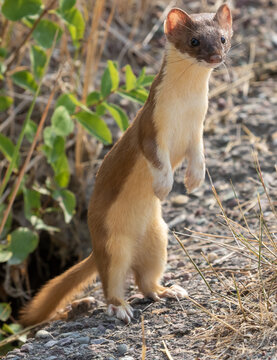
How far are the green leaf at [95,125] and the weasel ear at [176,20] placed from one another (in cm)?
88

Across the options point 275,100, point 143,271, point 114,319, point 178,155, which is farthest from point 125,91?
point 275,100

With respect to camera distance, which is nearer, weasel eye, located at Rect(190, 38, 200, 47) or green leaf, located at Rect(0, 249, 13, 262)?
weasel eye, located at Rect(190, 38, 200, 47)

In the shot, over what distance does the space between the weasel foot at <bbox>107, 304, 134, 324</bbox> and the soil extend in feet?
0.10

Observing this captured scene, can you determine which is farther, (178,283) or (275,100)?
(275,100)

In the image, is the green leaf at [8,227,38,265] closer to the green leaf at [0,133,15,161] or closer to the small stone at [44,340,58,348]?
the green leaf at [0,133,15,161]

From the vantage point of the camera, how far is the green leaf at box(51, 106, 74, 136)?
3484 mm

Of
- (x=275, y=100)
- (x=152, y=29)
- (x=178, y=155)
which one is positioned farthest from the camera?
(x=152, y=29)

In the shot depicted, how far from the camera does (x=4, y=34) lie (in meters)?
4.20

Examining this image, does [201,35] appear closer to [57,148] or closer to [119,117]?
[119,117]

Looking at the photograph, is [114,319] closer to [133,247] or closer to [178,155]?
[133,247]

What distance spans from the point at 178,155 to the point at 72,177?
1673mm

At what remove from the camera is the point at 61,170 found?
384cm

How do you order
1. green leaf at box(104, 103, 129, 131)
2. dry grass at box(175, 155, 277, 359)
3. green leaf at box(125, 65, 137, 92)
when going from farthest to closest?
1. green leaf at box(104, 103, 129, 131)
2. green leaf at box(125, 65, 137, 92)
3. dry grass at box(175, 155, 277, 359)

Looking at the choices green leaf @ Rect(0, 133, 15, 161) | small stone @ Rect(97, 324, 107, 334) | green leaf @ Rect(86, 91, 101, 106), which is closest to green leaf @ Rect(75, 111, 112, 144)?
green leaf @ Rect(86, 91, 101, 106)
